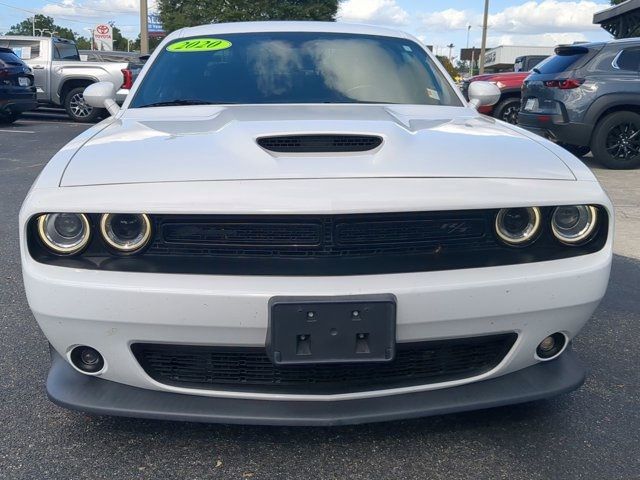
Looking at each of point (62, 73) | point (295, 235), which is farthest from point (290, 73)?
point (62, 73)

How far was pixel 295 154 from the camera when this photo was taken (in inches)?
87.9

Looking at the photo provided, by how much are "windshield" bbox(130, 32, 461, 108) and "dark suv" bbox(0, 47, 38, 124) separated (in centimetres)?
1031

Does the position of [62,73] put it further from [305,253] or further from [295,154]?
[305,253]

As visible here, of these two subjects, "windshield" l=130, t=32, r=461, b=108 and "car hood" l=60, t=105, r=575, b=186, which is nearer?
"car hood" l=60, t=105, r=575, b=186

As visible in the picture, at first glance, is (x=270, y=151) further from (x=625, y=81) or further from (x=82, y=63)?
(x=82, y=63)

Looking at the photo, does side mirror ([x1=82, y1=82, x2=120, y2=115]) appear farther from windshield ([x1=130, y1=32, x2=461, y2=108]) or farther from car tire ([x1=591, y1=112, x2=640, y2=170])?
car tire ([x1=591, y1=112, x2=640, y2=170])

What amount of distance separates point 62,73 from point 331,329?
14263mm

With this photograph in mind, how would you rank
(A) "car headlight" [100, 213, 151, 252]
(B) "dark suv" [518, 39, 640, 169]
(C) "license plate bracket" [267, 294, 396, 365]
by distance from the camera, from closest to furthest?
1. (C) "license plate bracket" [267, 294, 396, 365]
2. (A) "car headlight" [100, 213, 151, 252]
3. (B) "dark suv" [518, 39, 640, 169]

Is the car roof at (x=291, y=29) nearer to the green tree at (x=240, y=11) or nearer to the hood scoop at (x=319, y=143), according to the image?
the hood scoop at (x=319, y=143)

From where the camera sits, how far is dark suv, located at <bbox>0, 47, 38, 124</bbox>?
1258 cm

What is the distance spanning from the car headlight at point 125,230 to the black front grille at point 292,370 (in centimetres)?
32

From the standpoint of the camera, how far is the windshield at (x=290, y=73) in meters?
3.33

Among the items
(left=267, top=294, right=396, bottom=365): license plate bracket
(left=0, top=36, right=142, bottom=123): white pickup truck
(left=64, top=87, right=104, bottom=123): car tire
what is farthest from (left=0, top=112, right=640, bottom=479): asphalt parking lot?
(left=64, top=87, right=104, bottom=123): car tire

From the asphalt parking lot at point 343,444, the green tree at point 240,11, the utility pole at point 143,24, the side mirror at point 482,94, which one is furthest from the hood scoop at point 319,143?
the green tree at point 240,11
